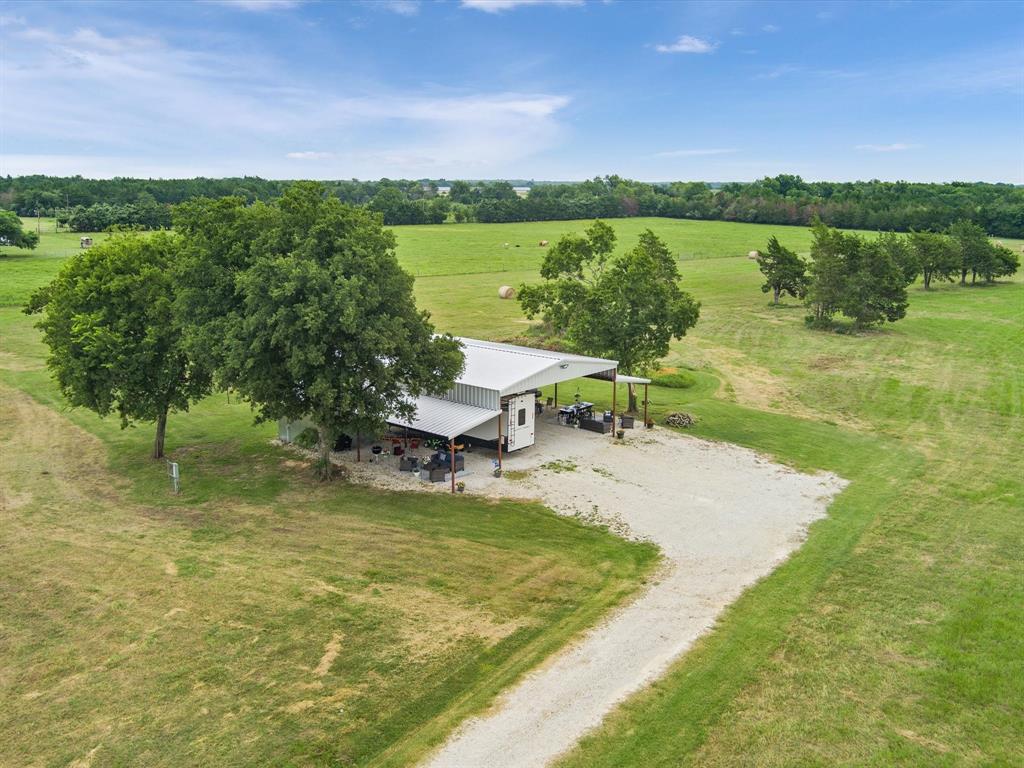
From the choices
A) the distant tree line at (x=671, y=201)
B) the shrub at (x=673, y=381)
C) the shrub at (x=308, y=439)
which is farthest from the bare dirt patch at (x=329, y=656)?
the distant tree line at (x=671, y=201)

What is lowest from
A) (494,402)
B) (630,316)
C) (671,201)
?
(494,402)

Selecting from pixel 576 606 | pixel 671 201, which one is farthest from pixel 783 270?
pixel 671 201

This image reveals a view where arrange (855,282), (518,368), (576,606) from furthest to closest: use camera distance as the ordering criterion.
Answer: (855,282), (518,368), (576,606)

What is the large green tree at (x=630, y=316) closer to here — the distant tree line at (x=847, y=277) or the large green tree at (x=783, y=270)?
the distant tree line at (x=847, y=277)

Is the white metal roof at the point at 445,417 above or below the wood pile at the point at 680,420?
above

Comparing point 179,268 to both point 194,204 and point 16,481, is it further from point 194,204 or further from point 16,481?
point 16,481

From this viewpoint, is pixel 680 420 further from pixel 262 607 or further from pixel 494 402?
pixel 262 607
